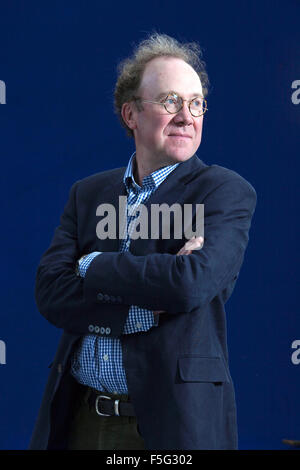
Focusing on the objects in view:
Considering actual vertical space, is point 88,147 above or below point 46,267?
above

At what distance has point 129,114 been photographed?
2.16 metres

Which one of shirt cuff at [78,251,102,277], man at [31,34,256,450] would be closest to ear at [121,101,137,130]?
man at [31,34,256,450]

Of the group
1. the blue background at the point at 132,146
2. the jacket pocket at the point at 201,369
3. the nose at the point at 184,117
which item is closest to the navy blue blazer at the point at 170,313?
the jacket pocket at the point at 201,369

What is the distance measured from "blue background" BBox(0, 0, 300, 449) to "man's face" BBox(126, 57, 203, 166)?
5.12ft

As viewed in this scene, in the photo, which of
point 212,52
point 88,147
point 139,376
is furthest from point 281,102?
point 139,376

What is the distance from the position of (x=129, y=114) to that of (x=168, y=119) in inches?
9.0

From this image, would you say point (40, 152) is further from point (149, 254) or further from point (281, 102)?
point (149, 254)

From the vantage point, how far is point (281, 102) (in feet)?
11.8

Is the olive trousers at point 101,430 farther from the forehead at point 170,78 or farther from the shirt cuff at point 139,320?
the forehead at point 170,78

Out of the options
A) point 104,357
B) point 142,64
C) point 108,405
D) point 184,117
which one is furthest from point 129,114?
point 108,405

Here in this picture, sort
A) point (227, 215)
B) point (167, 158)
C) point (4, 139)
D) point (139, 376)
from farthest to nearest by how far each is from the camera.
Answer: point (4, 139), point (167, 158), point (227, 215), point (139, 376)

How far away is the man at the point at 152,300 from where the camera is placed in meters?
1.71

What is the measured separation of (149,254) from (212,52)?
6.81 feet

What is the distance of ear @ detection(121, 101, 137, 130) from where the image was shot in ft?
6.98
